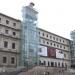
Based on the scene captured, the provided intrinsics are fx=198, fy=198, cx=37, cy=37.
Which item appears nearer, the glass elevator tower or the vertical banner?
the glass elevator tower

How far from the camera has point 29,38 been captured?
46.5 meters

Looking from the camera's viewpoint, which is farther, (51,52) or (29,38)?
(51,52)

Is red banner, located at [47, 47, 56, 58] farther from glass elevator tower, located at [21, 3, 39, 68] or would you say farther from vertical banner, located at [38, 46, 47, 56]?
glass elevator tower, located at [21, 3, 39, 68]

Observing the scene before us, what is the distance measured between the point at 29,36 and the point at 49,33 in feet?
41.0

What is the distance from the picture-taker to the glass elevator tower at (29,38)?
4569cm

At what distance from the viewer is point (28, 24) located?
46.8 meters

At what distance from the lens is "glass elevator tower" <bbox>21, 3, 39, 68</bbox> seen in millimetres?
45688

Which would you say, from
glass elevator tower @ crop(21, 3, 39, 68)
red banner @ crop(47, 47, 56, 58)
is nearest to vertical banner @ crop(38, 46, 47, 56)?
red banner @ crop(47, 47, 56, 58)

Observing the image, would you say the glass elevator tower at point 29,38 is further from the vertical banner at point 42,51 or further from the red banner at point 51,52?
the red banner at point 51,52

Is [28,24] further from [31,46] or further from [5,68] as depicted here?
[5,68]

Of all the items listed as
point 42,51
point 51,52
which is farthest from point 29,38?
point 51,52

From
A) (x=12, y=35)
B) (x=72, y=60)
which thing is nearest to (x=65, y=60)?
(x=72, y=60)

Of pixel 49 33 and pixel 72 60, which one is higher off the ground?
pixel 49 33

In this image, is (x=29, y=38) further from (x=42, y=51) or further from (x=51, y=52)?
(x=51, y=52)
